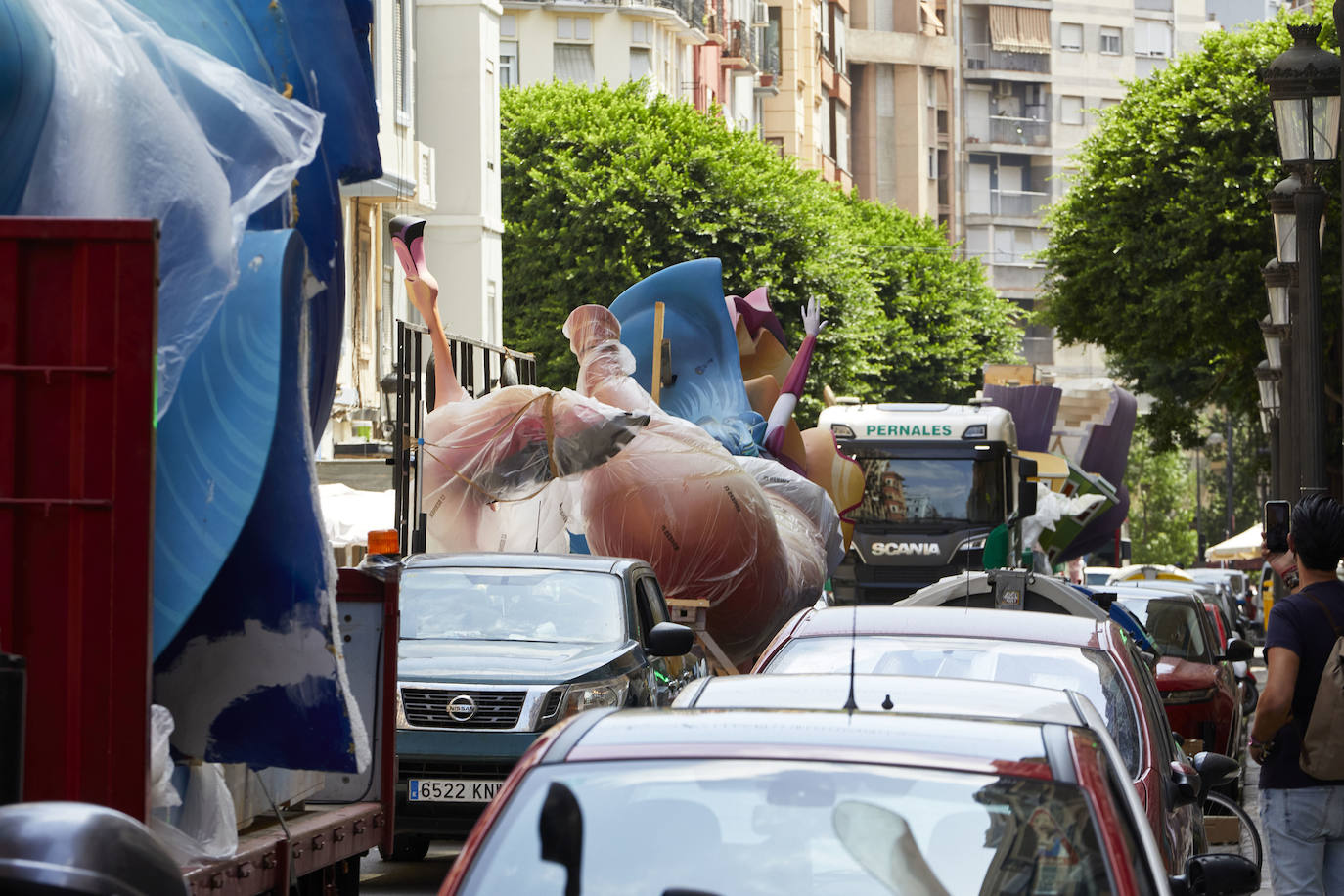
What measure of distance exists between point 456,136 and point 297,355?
3704 cm

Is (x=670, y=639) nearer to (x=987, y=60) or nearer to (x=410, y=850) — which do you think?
(x=410, y=850)

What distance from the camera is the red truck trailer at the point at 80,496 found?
4781 mm

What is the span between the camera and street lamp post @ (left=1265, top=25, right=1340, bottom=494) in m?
13.5

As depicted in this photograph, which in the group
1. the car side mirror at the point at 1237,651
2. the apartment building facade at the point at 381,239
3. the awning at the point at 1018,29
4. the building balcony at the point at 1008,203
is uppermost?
the awning at the point at 1018,29

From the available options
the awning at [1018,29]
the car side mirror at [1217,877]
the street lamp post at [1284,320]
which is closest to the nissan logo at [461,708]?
the car side mirror at [1217,877]

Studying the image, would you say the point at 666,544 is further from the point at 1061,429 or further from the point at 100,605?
the point at 1061,429

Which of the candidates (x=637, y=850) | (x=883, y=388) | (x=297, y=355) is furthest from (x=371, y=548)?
(x=883, y=388)

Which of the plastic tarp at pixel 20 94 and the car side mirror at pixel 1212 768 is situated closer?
the plastic tarp at pixel 20 94

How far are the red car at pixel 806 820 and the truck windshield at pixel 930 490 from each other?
77.4 feet

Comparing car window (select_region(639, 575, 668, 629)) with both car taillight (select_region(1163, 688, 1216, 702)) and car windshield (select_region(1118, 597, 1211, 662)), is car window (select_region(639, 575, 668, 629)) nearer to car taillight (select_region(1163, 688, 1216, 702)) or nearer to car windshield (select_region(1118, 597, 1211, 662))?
car taillight (select_region(1163, 688, 1216, 702))

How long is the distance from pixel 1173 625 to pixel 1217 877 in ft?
35.1

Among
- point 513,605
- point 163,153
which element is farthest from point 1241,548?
point 163,153

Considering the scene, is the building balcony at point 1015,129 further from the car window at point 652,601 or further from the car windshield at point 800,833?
the car windshield at point 800,833

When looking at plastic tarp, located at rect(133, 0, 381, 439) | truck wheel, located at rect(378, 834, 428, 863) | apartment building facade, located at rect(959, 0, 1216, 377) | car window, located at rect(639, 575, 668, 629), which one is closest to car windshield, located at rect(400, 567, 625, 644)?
car window, located at rect(639, 575, 668, 629)
